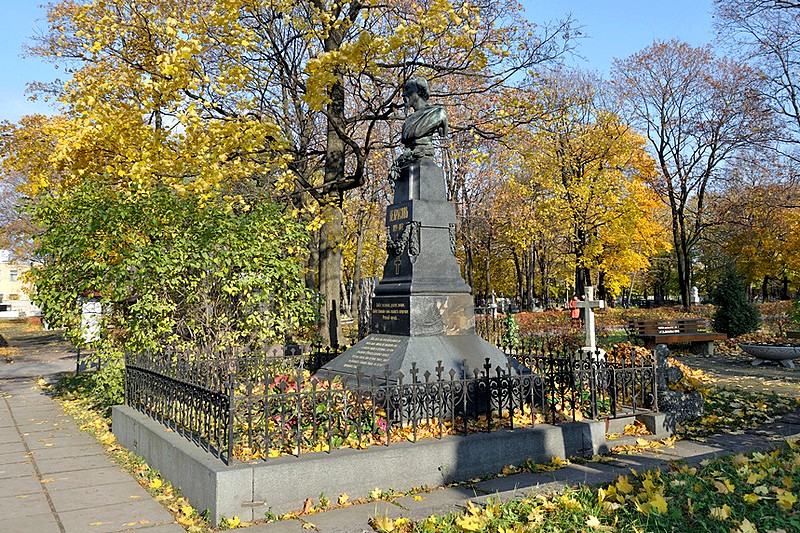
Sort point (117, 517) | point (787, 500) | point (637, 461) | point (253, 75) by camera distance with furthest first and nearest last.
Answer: point (253, 75)
point (637, 461)
point (117, 517)
point (787, 500)

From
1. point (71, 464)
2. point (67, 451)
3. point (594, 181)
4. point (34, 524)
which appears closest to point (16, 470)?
point (71, 464)

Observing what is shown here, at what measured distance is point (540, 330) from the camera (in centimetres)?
2447

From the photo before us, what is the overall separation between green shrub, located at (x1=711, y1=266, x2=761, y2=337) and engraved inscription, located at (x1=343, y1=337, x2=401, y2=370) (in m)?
18.5

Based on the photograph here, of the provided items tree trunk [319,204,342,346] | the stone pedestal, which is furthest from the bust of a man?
tree trunk [319,204,342,346]

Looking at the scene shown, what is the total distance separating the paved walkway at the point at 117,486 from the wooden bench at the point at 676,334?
10.5 metres

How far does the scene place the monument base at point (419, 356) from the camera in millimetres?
7582

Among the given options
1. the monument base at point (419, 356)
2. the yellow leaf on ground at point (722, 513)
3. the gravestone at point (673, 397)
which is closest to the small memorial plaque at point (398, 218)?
the monument base at point (419, 356)

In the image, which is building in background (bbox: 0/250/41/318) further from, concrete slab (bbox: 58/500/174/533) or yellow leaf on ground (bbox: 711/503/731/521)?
yellow leaf on ground (bbox: 711/503/731/521)

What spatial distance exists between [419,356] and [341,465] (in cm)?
235

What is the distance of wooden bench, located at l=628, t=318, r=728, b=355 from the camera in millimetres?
19688

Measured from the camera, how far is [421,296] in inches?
328

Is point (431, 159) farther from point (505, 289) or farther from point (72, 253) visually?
point (505, 289)

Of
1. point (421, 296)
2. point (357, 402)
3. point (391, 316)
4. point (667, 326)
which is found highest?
point (421, 296)

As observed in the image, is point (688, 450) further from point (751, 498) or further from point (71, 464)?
point (71, 464)
